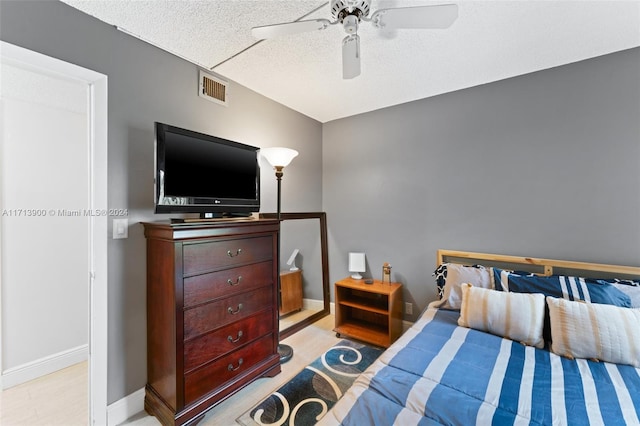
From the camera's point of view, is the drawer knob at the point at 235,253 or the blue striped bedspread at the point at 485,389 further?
the drawer knob at the point at 235,253

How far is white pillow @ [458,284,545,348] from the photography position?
64.2 inches

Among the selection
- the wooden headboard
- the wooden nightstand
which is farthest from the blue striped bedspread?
the wooden nightstand

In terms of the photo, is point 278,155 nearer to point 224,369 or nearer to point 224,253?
point 224,253

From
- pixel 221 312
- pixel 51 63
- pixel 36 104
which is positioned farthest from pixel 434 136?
pixel 36 104

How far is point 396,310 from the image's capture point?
2.56 metres

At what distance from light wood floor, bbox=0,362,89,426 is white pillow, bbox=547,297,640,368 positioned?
2952 millimetres

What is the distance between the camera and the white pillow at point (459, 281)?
80.2 inches

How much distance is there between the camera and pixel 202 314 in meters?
1.62

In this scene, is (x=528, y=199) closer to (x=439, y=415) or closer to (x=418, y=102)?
(x=418, y=102)

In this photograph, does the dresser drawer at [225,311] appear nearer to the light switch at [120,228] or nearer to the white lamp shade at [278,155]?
the light switch at [120,228]

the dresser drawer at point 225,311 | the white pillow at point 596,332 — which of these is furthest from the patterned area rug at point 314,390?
the white pillow at point 596,332

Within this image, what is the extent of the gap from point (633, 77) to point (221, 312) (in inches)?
130

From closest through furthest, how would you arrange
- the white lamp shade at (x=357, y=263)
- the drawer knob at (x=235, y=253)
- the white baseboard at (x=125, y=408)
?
the white baseboard at (x=125, y=408) < the drawer knob at (x=235, y=253) < the white lamp shade at (x=357, y=263)

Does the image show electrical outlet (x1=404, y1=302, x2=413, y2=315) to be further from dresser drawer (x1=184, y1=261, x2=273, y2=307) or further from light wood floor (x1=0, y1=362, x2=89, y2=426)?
light wood floor (x1=0, y1=362, x2=89, y2=426)
